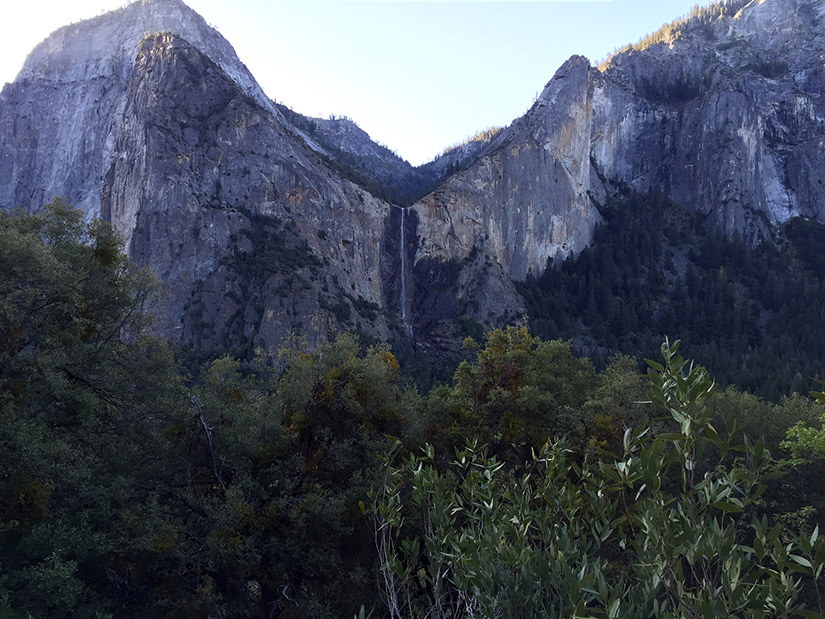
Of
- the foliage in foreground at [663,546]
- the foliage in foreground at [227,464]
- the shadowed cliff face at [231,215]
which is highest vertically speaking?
the shadowed cliff face at [231,215]

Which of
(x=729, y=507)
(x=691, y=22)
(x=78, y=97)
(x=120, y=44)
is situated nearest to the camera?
(x=729, y=507)

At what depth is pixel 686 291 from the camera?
105 meters

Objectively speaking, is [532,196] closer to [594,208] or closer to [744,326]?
[594,208]

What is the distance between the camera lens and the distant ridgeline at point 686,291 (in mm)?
87625

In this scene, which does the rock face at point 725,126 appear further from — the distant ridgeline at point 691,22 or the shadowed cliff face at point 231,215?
the shadowed cliff face at point 231,215

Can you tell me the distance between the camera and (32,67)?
124m

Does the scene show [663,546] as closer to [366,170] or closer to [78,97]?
[366,170]

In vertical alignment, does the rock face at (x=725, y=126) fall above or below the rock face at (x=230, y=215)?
above

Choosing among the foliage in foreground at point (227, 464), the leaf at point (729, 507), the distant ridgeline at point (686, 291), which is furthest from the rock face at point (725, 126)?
the leaf at point (729, 507)

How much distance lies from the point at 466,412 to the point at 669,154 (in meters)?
126

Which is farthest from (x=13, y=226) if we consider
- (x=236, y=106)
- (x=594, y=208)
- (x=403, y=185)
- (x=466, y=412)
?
(x=403, y=185)

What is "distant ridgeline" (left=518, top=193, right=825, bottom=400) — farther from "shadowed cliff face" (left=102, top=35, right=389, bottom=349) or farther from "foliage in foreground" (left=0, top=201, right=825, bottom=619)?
"foliage in foreground" (left=0, top=201, right=825, bottom=619)

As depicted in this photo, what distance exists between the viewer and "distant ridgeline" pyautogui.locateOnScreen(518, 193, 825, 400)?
287 ft

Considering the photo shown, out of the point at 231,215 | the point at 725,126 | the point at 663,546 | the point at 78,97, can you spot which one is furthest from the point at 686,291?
the point at 78,97
